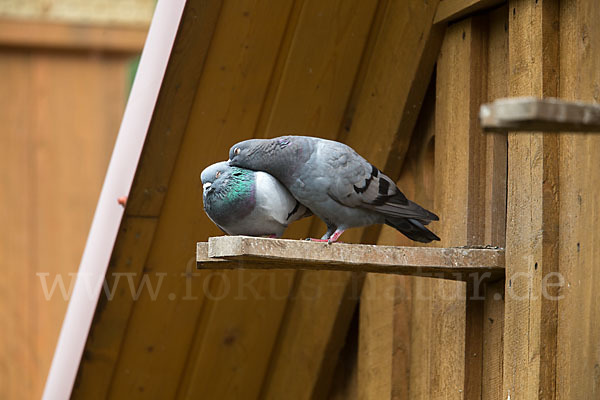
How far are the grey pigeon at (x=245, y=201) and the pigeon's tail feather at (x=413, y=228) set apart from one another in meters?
0.32

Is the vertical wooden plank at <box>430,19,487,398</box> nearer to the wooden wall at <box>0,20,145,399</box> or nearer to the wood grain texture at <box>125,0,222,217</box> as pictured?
the wood grain texture at <box>125,0,222,217</box>

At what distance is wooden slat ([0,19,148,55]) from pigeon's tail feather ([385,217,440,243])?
2085 mm

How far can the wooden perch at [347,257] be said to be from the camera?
1998mm

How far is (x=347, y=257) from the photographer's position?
2.08 m

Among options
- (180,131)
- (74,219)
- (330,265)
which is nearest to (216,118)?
(180,131)

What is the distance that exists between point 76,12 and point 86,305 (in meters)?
1.76

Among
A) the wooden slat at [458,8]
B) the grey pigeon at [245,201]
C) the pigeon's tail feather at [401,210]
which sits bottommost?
the grey pigeon at [245,201]

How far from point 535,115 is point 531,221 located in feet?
2.74

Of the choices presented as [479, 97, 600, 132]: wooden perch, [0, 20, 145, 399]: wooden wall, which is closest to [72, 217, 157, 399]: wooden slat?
[0, 20, 145, 399]: wooden wall

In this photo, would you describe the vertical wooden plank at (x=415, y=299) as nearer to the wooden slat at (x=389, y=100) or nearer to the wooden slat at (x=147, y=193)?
the wooden slat at (x=389, y=100)

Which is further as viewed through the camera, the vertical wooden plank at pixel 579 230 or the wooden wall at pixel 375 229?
the wooden wall at pixel 375 229

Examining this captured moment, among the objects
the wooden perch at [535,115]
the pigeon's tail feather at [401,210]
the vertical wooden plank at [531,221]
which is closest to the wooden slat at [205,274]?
the pigeon's tail feather at [401,210]

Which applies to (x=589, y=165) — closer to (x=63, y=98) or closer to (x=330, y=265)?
(x=330, y=265)

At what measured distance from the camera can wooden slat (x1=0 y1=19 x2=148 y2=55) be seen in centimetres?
402
